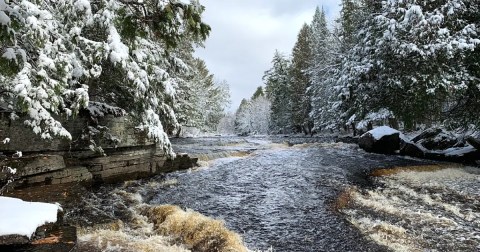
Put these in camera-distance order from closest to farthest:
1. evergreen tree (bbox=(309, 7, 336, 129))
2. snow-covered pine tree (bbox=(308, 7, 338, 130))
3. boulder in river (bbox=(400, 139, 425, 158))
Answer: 1. boulder in river (bbox=(400, 139, 425, 158))
2. snow-covered pine tree (bbox=(308, 7, 338, 130))
3. evergreen tree (bbox=(309, 7, 336, 129))

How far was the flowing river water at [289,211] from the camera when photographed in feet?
21.5

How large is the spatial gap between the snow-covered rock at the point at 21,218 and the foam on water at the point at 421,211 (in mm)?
5581

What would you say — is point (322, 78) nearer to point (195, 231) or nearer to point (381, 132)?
point (381, 132)

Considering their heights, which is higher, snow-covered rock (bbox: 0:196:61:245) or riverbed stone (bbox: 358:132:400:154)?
riverbed stone (bbox: 358:132:400:154)

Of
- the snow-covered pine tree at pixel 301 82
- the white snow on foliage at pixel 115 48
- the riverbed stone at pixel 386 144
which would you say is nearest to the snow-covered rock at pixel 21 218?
the white snow on foliage at pixel 115 48

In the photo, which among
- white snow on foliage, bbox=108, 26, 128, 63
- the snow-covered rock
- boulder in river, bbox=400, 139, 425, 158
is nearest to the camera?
the snow-covered rock

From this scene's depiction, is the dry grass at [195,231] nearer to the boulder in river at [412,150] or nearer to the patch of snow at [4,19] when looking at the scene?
the patch of snow at [4,19]

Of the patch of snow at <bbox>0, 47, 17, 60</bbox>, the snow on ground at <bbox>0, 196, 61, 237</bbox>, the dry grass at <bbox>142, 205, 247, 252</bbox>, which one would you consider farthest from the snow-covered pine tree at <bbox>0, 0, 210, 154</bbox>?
the dry grass at <bbox>142, 205, 247, 252</bbox>

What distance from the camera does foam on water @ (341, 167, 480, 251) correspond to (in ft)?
21.5

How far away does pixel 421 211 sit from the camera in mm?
8312

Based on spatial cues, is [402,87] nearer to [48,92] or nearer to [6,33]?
[48,92]

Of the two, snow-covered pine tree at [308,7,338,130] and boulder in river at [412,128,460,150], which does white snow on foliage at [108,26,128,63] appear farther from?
snow-covered pine tree at [308,7,338,130]

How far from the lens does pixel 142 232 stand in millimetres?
7098

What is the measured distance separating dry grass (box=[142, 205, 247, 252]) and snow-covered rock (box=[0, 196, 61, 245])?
7.90ft
